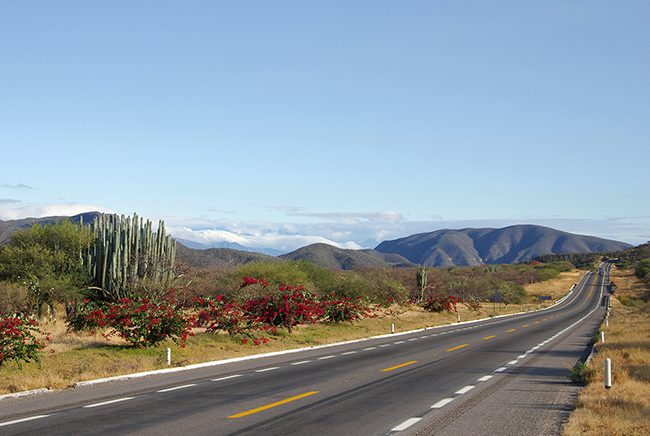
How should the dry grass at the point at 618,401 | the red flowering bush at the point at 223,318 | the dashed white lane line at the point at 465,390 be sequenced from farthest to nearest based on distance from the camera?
the red flowering bush at the point at 223,318 < the dashed white lane line at the point at 465,390 < the dry grass at the point at 618,401

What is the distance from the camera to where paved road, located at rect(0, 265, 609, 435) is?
10.2m

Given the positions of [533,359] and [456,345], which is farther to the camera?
[456,345]

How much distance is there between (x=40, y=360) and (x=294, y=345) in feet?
36.4

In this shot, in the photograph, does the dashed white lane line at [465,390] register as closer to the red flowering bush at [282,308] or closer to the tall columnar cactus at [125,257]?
the red flowering bush at [282,308]

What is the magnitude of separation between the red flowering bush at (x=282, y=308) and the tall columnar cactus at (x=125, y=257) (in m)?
5.01

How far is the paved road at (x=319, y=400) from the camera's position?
10.2 m

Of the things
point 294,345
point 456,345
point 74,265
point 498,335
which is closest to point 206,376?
point 294,345

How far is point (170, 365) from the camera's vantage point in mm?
18969

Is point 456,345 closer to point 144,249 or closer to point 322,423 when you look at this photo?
point 144,249

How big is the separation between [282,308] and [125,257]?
791 centimetres

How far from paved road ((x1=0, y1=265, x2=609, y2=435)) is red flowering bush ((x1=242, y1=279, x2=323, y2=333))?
9.44 metres

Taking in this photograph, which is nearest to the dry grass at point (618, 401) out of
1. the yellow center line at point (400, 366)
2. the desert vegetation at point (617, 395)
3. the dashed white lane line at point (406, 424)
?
the desert vegetation at point (617, 395)

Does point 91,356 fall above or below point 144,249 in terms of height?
below

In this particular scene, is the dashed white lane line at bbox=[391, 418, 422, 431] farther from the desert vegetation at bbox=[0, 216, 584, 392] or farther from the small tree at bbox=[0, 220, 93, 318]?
the small tree at bbox=[0, 220, 93, 318]
